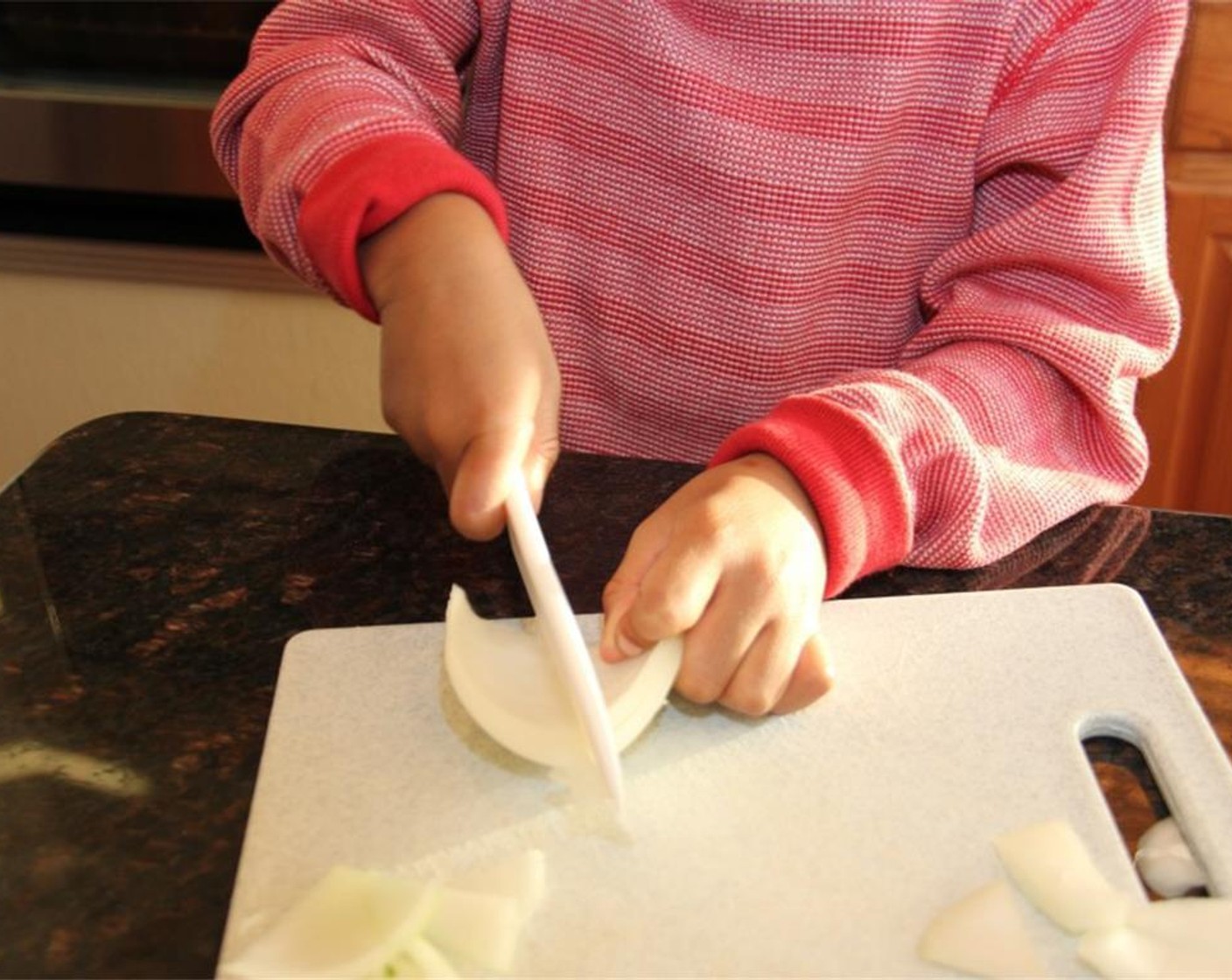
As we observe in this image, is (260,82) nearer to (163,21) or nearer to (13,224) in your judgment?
(163,21)

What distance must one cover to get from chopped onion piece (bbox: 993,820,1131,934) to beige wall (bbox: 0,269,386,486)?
1.16 metres

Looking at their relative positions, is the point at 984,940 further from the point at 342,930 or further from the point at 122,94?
the point at 122,94

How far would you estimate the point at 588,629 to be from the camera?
63cm

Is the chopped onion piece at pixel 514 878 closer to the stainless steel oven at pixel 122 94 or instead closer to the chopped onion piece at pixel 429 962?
the chopped onion piece at pixel 429 962

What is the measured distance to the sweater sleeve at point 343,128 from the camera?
26.0 inches

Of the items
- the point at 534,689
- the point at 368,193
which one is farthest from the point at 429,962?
the point at 368,193

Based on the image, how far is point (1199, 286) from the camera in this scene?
4.40 feet

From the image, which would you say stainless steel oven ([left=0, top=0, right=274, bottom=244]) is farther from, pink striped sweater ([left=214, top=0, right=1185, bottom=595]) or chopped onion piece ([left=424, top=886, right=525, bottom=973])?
chopped onion piece ([left=424, top=886, right=525, bottom=973])

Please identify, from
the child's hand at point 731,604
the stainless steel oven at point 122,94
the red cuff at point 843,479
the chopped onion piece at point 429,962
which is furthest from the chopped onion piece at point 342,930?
the stainless steel oven at point 122,94

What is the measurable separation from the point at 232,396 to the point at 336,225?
101cm

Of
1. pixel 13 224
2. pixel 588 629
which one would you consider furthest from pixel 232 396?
pixel 588 629

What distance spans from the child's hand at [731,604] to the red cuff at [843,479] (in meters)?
0.02

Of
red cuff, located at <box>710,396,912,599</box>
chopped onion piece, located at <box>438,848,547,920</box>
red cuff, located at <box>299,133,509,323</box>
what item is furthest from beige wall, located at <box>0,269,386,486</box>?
chopped onion piece, located at <box>438,848,547,920</box>

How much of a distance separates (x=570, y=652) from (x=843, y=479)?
18cm
